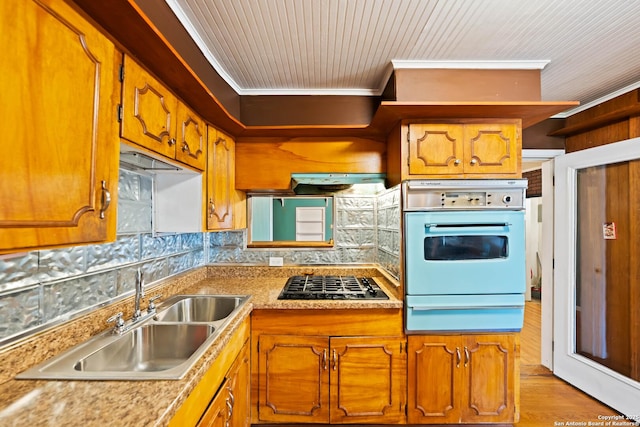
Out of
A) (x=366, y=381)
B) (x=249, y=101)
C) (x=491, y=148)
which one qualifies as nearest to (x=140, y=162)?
(x=249, y=101)

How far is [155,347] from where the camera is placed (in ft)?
4.70

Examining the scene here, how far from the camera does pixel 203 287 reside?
2.15m

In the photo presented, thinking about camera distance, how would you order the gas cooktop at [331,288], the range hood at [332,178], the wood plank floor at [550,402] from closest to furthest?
1. the gas cooktop at [331,288]
2. the wood plank floor at [550,402]
3. the range hood at [332,178]

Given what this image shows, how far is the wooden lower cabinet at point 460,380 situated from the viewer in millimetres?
1820

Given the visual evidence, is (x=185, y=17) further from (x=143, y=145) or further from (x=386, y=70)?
(x=386, y=70)

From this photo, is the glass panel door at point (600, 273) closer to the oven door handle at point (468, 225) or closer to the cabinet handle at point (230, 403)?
the oven door handle at point (468, 225)

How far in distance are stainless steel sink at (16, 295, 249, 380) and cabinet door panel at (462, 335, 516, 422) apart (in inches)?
60.7

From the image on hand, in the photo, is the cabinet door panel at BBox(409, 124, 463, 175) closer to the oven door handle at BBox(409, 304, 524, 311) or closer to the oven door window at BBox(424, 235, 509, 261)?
the oven door window at BBox(424, 235, 509, 261)

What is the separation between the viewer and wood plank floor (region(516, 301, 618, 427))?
203 cm

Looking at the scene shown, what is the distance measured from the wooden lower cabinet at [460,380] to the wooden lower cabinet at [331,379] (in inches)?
4.0

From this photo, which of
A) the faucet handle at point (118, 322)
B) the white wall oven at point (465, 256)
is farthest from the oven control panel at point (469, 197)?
the faucet handle at point (118, 322)

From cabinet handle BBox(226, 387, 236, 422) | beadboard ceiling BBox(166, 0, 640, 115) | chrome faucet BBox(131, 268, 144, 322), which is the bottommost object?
cabinet handle BBox(226, 387, 236, 422)

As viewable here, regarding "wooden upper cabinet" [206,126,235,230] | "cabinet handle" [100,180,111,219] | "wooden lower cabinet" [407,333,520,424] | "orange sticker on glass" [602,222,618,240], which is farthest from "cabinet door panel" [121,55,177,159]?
"orange sticker on glass" [602,222,618,240]

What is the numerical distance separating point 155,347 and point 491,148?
2.30 metres
